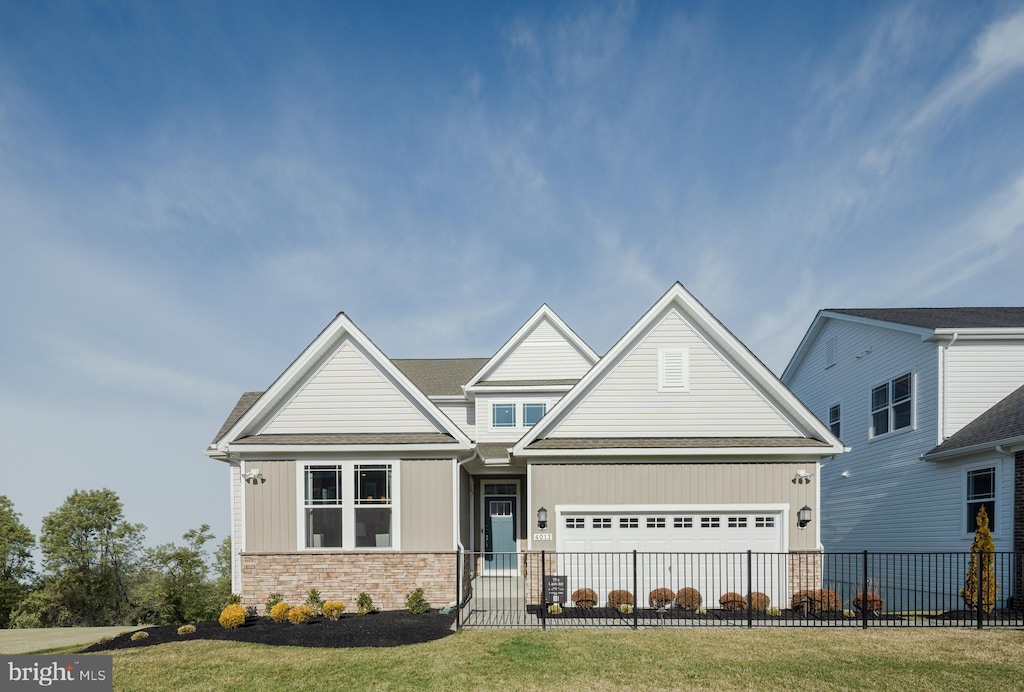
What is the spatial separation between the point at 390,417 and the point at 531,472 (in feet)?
11.3

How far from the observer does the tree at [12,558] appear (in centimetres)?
2773

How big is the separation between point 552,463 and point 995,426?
32.8 ft

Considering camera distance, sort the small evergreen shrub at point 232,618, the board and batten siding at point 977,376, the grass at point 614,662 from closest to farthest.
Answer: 1. the grass at point 614,662
2. the small evergreen shrub at point 232,618
3. the board and batten siding at point 977,376

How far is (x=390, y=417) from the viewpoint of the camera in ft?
49.9

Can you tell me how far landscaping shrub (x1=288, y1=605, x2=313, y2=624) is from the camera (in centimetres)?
1290

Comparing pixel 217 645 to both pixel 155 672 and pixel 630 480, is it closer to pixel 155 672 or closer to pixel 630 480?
pixel 155 672

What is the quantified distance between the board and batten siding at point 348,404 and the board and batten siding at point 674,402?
3.60 metres

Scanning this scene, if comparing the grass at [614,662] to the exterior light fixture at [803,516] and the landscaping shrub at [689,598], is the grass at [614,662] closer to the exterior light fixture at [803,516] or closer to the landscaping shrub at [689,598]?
the landscaping shrub at [689,598]

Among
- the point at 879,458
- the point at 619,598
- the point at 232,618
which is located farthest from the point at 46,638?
the point at 879,458

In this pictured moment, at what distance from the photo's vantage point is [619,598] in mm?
13984

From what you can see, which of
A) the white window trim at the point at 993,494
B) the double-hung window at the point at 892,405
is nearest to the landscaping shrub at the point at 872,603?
the white window trim at the point at 993,494

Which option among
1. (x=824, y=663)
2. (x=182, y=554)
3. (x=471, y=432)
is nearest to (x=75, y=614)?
(x=182, y=554)

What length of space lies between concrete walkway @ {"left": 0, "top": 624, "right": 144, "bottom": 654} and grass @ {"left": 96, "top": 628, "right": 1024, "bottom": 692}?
2.39 m

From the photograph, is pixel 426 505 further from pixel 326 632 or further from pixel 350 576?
pixel 326 632
